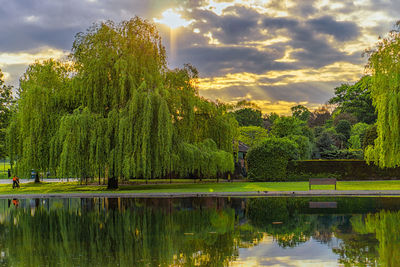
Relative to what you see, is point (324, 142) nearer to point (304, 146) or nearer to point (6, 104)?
point (304, 146)

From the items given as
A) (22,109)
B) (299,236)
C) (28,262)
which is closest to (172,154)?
(22,109)

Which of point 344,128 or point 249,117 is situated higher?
point 249,117

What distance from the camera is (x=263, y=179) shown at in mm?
40719

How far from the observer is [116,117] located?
27.1m

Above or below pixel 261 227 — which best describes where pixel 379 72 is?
above

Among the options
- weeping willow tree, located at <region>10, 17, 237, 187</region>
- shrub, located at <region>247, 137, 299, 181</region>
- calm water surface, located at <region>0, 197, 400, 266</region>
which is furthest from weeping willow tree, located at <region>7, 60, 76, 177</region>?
shrub, located at <region>247, 137, 299, 181</region>

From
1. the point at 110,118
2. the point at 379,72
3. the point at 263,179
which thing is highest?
the point at 379,72

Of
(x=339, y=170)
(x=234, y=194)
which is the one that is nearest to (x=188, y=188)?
(x=234, y=194)

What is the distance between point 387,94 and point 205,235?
885 inches

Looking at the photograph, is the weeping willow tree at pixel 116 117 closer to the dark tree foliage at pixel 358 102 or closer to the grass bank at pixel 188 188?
the grass bank at pixel 188 188

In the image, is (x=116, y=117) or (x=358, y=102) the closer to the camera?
(x=116, y=117)

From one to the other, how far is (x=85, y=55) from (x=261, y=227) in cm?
2034

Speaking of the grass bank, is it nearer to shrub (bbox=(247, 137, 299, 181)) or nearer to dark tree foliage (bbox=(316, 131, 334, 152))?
shrub (bbox=(247, 137, 299, 181))

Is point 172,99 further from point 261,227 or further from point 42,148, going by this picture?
point 261,227
